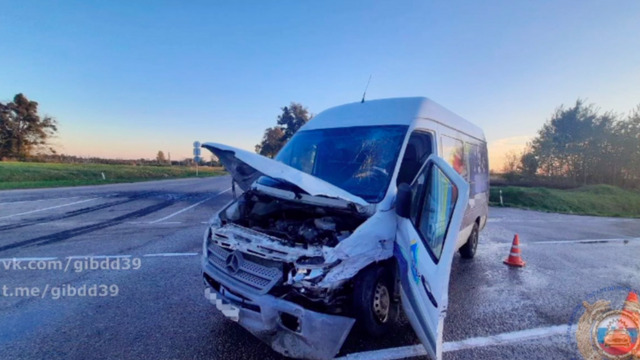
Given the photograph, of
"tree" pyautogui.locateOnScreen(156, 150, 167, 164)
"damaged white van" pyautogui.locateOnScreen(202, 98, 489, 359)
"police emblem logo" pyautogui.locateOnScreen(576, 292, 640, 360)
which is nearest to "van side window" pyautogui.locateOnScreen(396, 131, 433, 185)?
"damaged white van" pyautogui.locateOnScreen(202, 98, 489, 359)

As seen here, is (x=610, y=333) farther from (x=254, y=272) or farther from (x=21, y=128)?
(x=21, y=128)

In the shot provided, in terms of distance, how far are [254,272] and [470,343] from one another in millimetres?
2374

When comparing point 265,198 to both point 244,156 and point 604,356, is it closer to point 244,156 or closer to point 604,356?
point 244,156

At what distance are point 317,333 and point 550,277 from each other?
16.7 ft

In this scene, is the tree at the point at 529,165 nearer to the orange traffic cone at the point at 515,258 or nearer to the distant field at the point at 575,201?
the distant field at the point at 575,201

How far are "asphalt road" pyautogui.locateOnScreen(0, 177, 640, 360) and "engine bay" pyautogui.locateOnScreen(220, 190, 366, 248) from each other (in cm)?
114

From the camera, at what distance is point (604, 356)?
2.85 m

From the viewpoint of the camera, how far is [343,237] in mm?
2615

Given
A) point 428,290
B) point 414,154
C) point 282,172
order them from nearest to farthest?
point 428,290 < point 282,172 < point 414,154

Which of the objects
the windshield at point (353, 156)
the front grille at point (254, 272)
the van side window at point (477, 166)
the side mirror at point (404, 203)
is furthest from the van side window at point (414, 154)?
the van side window at point (477, 166)

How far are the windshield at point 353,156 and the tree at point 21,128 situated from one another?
53.1 m

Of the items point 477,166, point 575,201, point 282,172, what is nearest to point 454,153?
point 477,166

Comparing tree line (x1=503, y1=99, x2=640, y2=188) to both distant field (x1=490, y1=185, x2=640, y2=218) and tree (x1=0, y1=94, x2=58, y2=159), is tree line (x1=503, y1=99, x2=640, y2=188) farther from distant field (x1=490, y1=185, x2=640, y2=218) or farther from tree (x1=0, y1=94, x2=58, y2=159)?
tree (x1=0, y1=94, x2=58, y2=159)

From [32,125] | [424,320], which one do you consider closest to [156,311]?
[424,320]
